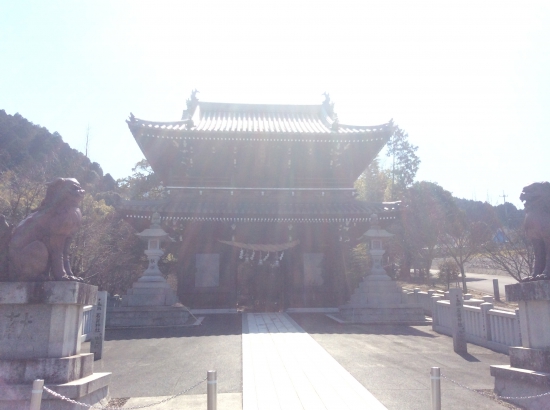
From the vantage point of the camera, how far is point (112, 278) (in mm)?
26625

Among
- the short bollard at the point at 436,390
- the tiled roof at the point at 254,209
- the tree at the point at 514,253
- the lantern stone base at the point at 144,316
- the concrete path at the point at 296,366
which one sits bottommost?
the concrete path at the point at 296,366

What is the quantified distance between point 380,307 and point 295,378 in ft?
28.4

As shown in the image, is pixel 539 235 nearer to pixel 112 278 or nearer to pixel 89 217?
pixel 89 217

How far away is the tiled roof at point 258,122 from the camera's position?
1838 centimetres

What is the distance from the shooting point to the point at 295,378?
7.19 metres

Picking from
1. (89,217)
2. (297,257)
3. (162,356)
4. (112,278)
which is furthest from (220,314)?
(112,278)

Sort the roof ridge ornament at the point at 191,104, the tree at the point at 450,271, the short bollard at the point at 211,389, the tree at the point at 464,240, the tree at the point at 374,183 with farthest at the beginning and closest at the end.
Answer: the tree at the point at 374,183
the tree at the point at 450,271
the tree at the point at 464,240
the roof ridge ornament at the point at 191,104
the short bollard at the point at 211,389

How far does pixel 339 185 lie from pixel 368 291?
5.74 m

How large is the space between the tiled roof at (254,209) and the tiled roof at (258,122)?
339 centimetres

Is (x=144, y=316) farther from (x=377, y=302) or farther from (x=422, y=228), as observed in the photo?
(x=422, y=228)

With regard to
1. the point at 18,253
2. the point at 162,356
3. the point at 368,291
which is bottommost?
the point at 162,356

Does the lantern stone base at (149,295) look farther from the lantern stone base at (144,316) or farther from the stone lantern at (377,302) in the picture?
the stone lantern at (377,302)

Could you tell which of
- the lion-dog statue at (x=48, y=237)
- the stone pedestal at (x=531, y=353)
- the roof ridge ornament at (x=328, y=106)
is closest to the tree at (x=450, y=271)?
the roof ridge ornament at (x=328, y=106)

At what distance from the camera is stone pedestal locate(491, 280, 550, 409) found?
5.57 meters
